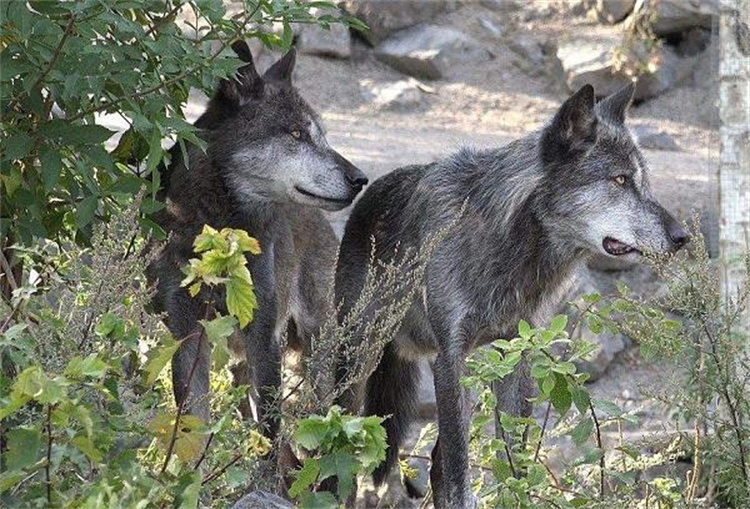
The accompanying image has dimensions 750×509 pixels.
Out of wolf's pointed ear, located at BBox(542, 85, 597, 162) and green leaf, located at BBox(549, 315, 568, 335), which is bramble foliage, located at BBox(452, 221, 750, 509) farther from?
wolf's pointed ear, located at BBox(542, 85, 597, 162)

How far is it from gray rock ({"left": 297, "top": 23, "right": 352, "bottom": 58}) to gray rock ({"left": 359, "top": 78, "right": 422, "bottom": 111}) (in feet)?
1.80

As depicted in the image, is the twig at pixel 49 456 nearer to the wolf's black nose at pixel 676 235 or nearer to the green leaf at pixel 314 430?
the green leaf at pixel 314 430

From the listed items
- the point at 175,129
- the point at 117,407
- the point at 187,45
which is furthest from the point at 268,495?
the point at 187,45

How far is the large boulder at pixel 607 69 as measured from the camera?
567 inches

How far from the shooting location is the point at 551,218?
6.31 m

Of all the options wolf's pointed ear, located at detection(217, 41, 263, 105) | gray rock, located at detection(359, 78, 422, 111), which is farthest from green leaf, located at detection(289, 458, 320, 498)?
gray rock, located at detection(359, 78, 422, 111)

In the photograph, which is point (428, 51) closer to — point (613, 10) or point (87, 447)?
point (613, 10)

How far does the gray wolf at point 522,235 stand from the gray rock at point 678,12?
29.6 feet

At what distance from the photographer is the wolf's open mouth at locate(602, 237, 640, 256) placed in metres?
6.16

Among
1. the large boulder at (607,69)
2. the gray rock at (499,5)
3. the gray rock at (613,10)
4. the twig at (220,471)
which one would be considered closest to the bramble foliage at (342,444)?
the twig at (220,471)

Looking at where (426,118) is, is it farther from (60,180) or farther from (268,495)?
(268,495)

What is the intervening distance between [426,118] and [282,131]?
742 cm

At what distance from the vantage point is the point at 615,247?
6.20 meters

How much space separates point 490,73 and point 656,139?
2.35 m
